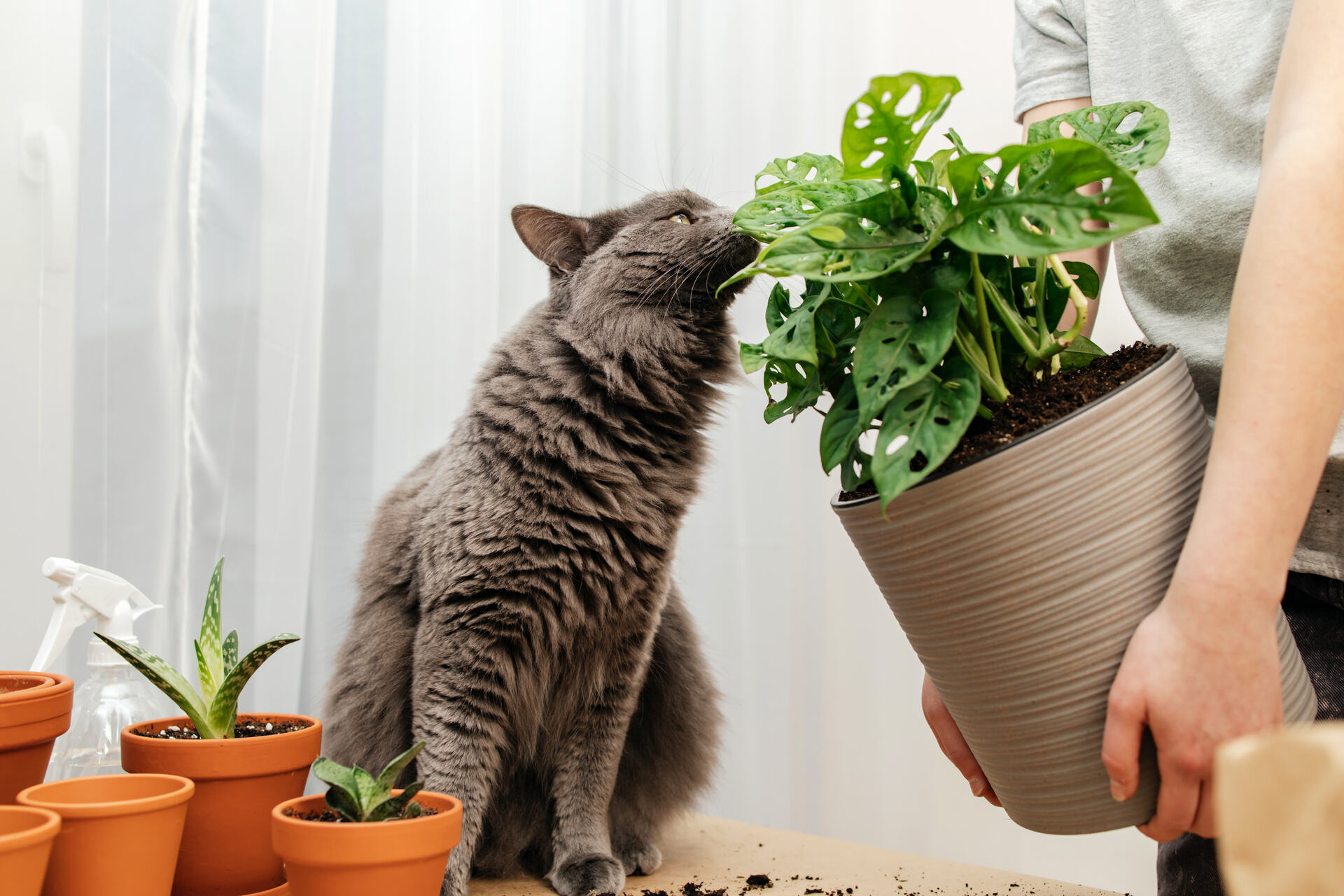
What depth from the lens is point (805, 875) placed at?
1.00 metres

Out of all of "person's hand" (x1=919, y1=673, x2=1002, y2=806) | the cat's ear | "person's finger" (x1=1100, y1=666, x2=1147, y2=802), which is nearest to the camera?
"person's finger" (x1=1100, y1=666, x2=1147, y2=802)

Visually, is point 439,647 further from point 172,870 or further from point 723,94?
point 723,94

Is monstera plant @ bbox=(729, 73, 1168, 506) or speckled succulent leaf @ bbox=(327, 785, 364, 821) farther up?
monstera plant @ bbox=(729, 73, 1168, 506)

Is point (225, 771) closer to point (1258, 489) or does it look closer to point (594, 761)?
point (594, 761)

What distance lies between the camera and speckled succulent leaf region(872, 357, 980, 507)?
478 millimetres

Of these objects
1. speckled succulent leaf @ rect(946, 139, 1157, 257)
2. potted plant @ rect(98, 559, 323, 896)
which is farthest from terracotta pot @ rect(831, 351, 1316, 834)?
potted plant @ rect(98, 559, 323, 896)

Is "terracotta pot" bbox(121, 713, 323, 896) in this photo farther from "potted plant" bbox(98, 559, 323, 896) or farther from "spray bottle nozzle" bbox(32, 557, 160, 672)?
"spray bottle nozzle" bbox(32, 557, 160, 672)

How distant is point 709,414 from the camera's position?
3.64 feet

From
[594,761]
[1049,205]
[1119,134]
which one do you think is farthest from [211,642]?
[1119,134]

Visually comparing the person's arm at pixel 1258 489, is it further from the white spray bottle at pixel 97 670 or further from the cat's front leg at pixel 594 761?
the white spray bottle at pixel 97 670

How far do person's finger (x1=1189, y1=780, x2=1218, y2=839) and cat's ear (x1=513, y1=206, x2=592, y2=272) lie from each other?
87 cm

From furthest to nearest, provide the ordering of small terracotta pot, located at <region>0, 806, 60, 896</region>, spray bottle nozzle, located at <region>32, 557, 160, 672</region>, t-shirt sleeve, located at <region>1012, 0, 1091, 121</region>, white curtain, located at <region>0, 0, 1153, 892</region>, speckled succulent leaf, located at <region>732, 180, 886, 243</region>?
white curtain, located at <region>0, 0, 1153, 892</region> → t-shirt sleeve, located at <region>1012, 0, 1091, 121</region> → spray bottle nozzle, located at <region>32, 557, 160, 672</region> → speckled succulent leaf, located at <region>732, 180, 886, 243</region> → small terracotta pot, located at <region>0, 806, 60, 896</region>

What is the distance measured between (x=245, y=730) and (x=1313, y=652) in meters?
0.93

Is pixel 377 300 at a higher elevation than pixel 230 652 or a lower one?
higher
